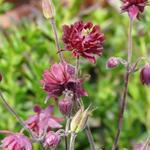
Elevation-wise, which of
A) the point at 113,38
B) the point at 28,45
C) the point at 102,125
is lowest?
the point at 102,125

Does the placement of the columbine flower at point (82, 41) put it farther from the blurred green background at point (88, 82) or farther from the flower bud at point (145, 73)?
the blurred green background at point (88, 82)

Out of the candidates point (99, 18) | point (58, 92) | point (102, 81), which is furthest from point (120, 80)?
point (58, 92)

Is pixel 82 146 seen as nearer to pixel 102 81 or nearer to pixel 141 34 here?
pixel 102 81

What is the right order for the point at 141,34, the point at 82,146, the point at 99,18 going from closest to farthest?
the point at 82,146
the point at 141,34
the point at 99,18

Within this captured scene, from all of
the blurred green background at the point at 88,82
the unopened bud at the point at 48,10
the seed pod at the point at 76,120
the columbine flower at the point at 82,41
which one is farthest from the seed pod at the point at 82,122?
the blurred green background at the point at 88,82

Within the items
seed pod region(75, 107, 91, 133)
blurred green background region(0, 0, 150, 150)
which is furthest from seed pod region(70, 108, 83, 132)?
blurred green background region(0, 0, 150, 150)

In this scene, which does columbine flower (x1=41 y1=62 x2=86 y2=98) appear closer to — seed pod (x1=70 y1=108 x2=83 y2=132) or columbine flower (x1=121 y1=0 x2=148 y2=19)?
seed pod (x1=70 y1=108 x2=83 y2=132)
